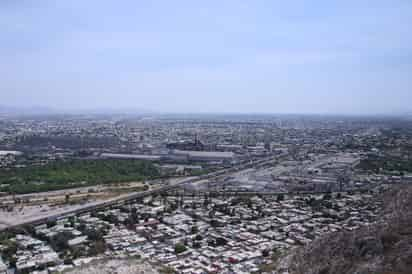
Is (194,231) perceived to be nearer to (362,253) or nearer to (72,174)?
(362,253)

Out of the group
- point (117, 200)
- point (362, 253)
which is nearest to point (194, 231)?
point (117, 200)

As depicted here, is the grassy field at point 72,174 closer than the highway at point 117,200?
No

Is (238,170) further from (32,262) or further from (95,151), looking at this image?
(32,262)

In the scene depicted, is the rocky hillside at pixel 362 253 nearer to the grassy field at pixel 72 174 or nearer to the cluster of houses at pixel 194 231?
the cluster of houses at pixel 194 231

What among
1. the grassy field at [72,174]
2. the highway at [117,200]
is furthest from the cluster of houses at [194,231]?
the grassy field at [72,174]

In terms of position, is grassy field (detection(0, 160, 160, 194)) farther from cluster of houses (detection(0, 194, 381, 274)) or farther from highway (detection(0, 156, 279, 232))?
cluster of houses (detection(0, 194, 381, 274))

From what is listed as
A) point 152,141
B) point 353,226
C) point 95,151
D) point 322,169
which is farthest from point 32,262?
point 152,141

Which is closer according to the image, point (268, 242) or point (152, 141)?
point (268, 242)
